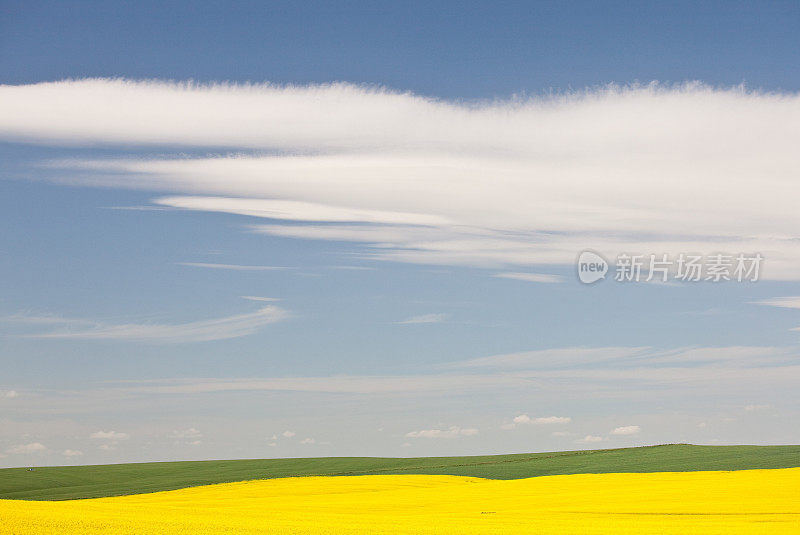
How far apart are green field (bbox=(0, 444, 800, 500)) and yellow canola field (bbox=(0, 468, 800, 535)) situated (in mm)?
11478

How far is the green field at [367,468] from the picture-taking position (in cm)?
7400

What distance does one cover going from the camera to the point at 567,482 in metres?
60.7

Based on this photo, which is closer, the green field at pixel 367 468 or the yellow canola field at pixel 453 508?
the yellow canola field at pixel 453 508

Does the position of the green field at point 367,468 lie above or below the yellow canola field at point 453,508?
below

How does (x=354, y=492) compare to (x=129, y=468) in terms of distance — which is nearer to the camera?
(x=354, y=492)

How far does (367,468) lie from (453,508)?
47.7 metres

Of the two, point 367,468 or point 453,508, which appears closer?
point 453,508

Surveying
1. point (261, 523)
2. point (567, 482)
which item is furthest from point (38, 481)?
point (261, 523)

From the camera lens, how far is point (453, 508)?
46.5m

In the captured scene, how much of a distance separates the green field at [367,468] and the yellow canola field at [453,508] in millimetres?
11478

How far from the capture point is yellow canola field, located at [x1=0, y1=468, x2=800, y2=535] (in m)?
31.4

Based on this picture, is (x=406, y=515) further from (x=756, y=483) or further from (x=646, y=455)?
(x=646, y=455)

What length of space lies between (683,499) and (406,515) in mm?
16665

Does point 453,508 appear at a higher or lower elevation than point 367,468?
higher
